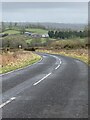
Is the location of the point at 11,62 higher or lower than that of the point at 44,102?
higher

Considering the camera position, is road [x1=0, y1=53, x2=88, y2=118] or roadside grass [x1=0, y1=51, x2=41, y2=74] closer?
road [x1=0, y1=53, x2=88, y2=118]

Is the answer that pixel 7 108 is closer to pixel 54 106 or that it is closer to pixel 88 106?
pixel 54 106

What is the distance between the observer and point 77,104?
10.4 metres

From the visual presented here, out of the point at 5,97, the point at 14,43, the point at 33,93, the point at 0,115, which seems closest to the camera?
the point at 0,115

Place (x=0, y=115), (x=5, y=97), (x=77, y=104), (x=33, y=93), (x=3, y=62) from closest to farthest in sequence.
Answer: (x=0, y=115)
(x=77, y=104)
(x=5, y=97)
(x=33, y=93)
(x=3, y=62)

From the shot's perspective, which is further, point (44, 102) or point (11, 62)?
point (11, 62)

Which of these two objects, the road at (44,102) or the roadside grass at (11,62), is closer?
the road at (44,102)

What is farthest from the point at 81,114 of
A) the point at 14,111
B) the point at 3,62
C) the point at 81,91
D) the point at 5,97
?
the point at 3,62

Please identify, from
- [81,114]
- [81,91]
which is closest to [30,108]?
[81,114]

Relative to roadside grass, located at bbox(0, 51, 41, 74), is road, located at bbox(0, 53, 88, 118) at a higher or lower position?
lower

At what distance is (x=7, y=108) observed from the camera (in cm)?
963

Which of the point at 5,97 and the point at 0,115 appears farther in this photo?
the point at 5,97

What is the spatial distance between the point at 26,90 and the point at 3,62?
17.2 metres

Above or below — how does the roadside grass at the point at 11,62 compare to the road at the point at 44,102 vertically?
above
